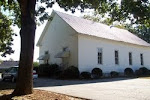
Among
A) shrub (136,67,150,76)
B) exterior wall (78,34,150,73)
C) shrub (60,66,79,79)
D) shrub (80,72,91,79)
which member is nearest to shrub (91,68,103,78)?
exterior wall (78,34,150,73)

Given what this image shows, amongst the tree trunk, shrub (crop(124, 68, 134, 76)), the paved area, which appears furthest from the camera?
shrub (crop(124, 68, 134, 76))

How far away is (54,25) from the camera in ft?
105

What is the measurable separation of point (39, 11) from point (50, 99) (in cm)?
533

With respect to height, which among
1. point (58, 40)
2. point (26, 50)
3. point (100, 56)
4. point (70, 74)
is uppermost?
point (58, 40)

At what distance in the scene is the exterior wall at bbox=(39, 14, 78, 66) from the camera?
90.9ft

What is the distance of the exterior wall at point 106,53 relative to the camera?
27.5 meters

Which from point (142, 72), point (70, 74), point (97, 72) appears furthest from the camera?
point (142, 72)

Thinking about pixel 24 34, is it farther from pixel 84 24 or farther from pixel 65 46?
pixel 84 24

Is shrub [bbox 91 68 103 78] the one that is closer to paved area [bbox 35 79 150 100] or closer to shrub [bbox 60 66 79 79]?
shrub [bbox 60 66 79 79]

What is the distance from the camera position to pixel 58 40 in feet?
101

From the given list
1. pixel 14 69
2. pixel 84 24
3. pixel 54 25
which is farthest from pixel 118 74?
pixel 14 69

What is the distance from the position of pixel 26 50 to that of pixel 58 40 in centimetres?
1855

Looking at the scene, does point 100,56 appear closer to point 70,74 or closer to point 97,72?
point 97,72

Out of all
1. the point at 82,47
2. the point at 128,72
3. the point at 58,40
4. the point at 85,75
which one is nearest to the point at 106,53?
the point at 82,47
